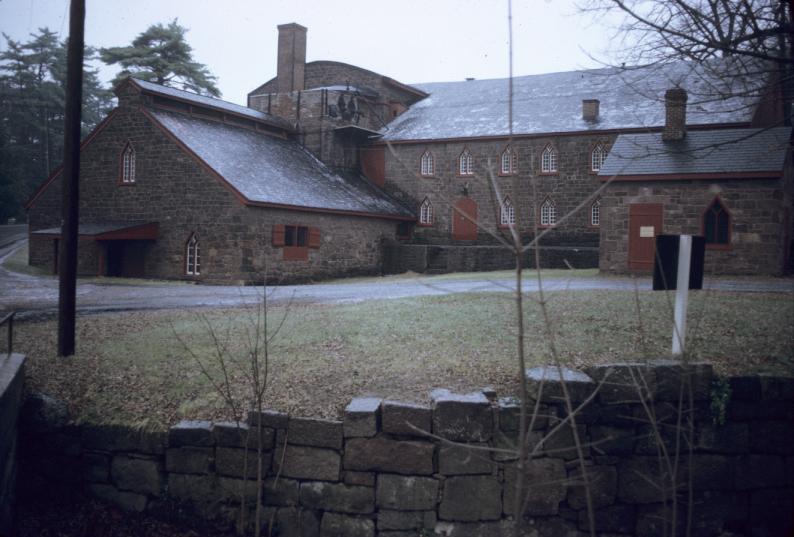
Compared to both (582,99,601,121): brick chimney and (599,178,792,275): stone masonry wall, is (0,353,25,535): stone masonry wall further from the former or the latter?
(582,99,601,121): brick chimney

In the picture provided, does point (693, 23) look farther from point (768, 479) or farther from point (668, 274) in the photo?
point (768, 479)

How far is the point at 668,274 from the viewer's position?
7203 mm

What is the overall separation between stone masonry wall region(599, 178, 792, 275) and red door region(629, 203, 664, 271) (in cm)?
16

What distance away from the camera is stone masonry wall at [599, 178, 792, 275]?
19.6 metres

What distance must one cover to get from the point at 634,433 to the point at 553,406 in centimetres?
85

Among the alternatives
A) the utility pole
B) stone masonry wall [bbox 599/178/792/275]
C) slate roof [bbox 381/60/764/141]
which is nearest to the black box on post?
the utility pole

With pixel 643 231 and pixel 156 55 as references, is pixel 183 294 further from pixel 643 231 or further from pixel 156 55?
pixel 156 55

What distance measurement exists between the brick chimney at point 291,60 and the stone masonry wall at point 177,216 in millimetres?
12587

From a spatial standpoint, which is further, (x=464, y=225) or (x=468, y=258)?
(x=464, y=225)

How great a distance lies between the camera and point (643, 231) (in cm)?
2089

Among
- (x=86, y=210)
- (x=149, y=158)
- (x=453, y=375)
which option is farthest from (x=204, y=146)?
(x=453, y=375)

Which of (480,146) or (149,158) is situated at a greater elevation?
(480,146)

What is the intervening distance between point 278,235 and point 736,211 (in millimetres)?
15556

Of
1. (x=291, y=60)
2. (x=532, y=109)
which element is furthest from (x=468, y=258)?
(x=291, y=60)
